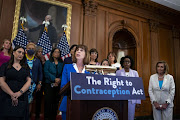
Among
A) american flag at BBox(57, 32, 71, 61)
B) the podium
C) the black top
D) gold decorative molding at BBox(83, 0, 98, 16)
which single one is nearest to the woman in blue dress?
the black top

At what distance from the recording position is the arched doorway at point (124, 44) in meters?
6.36

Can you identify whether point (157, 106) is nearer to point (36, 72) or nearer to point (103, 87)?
point (103, 87)

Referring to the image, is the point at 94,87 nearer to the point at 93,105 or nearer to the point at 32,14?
the point at 93,105

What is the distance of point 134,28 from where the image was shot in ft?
20.6

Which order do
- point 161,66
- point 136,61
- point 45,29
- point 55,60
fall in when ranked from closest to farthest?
point 161,66, point 55,60, point 45,29, point 136,61

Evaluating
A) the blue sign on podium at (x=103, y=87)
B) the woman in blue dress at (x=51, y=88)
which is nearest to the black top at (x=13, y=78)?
the woman in blue dress at (x=51, y=88)

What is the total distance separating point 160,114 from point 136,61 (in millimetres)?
3491

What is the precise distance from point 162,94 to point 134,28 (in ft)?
12.8

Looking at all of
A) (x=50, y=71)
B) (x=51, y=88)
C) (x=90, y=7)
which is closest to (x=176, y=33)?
(x=90, y=7)

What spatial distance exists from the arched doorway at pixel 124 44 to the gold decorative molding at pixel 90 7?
4.60 feet

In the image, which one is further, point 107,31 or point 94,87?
point 107,31

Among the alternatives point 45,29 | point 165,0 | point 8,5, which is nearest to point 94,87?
point 45,29

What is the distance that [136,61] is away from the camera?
6.18m

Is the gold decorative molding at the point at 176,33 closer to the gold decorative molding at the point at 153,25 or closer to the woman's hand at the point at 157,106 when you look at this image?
the gold decorative molding at the point at 153,25
